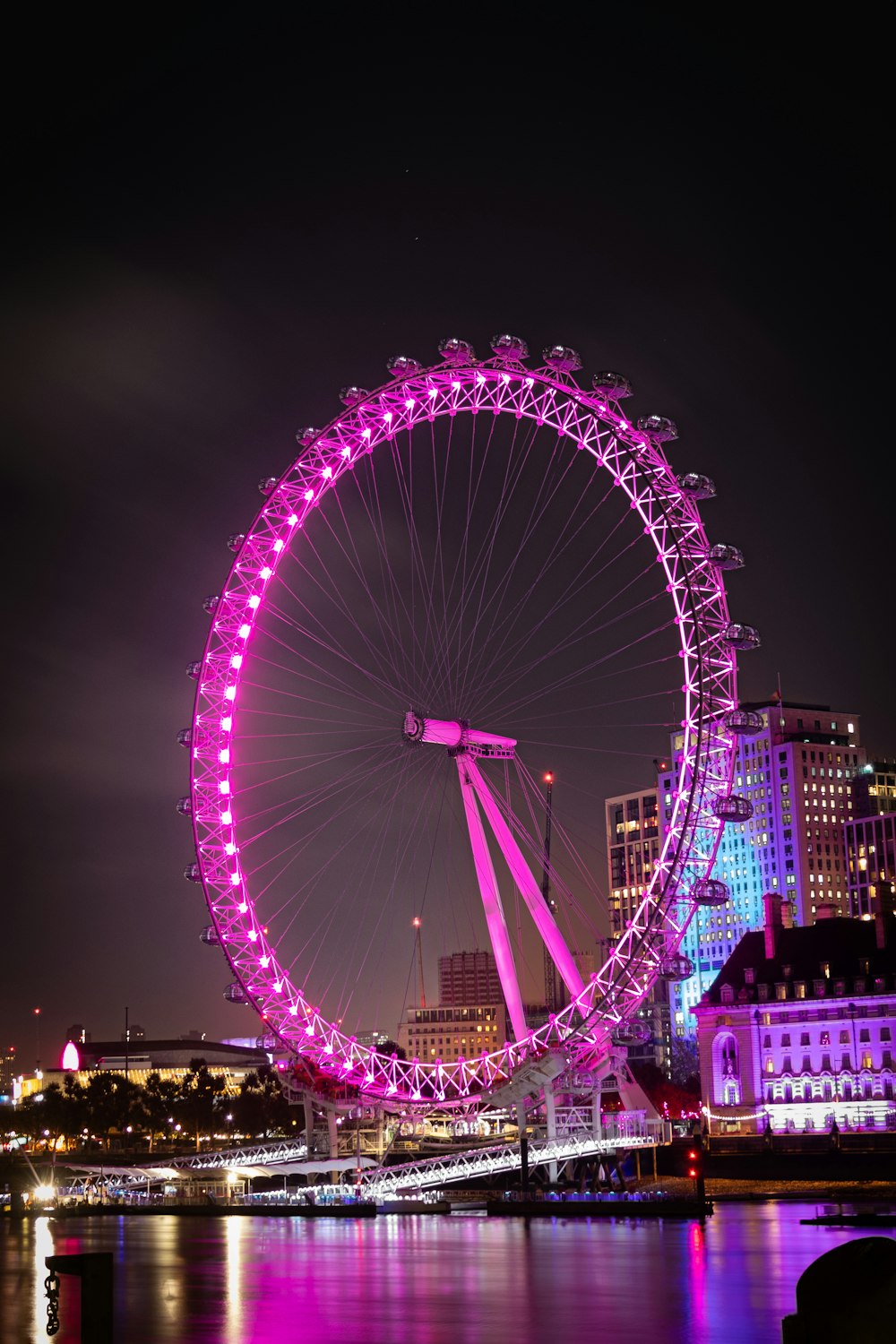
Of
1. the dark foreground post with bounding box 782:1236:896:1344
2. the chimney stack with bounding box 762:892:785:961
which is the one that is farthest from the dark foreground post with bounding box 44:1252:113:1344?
the chimney stack with bounding box 762:892:785:961

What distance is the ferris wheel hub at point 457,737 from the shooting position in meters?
70.9

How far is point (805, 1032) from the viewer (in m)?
114

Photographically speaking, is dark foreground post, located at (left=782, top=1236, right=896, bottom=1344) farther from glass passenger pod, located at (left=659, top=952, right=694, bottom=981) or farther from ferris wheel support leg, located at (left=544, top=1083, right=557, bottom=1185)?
ferris wheel support leg, located at (left=544, top=1083, right=557, bottom=1185)

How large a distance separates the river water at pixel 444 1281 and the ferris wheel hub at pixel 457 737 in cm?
2045

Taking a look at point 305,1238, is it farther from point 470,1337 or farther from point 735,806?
point 470,1337

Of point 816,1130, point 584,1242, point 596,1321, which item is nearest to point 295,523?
point 584,1242

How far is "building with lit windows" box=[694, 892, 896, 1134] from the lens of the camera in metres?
109

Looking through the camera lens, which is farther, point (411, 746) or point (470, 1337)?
point (411, 746)

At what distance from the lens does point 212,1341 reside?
→ 2748cm

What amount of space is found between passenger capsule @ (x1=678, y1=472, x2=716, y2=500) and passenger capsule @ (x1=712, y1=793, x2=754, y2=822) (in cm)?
1332

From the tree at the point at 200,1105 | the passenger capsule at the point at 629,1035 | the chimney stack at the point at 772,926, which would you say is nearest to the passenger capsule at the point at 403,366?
the passenger capsule at the point at 629,1035

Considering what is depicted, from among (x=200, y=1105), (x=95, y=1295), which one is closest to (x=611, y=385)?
(x=95, y=1295)

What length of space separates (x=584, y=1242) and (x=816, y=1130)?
62.3 meters

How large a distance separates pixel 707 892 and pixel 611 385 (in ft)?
75.5
